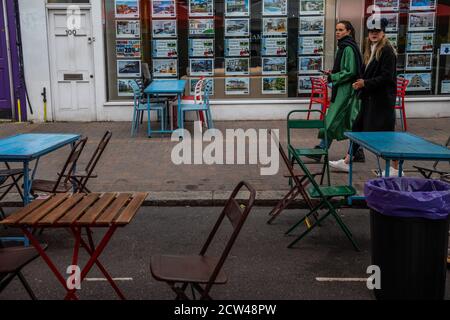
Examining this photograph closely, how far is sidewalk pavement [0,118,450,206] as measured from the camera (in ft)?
22.7

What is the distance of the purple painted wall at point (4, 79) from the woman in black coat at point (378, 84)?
7.65 meters

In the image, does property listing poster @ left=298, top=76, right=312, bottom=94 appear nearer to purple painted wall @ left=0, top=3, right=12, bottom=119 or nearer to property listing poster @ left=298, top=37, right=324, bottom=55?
property listing poster @ left=298, top=37, right=324, bottom=55

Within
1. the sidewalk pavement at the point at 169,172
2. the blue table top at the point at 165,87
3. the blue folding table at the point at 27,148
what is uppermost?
the blue table top at the point at 165,87

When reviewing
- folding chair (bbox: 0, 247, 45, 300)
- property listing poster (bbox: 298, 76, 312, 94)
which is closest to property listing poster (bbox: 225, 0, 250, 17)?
property listing poster (bbox: 298, 76, 312, 94)

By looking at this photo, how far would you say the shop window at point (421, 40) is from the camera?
38.9 feet

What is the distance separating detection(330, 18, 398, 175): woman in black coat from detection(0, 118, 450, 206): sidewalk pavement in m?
0.81

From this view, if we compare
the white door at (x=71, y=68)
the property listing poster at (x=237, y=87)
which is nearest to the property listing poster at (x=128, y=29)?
the white door at (x=71, y=68)

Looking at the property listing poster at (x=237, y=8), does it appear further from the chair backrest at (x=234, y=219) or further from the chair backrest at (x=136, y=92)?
the chair backrest at (x=234, y=219)

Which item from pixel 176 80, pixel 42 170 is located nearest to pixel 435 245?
pixel 42 170

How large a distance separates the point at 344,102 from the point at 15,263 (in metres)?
5.31

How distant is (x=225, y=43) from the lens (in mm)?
11984
